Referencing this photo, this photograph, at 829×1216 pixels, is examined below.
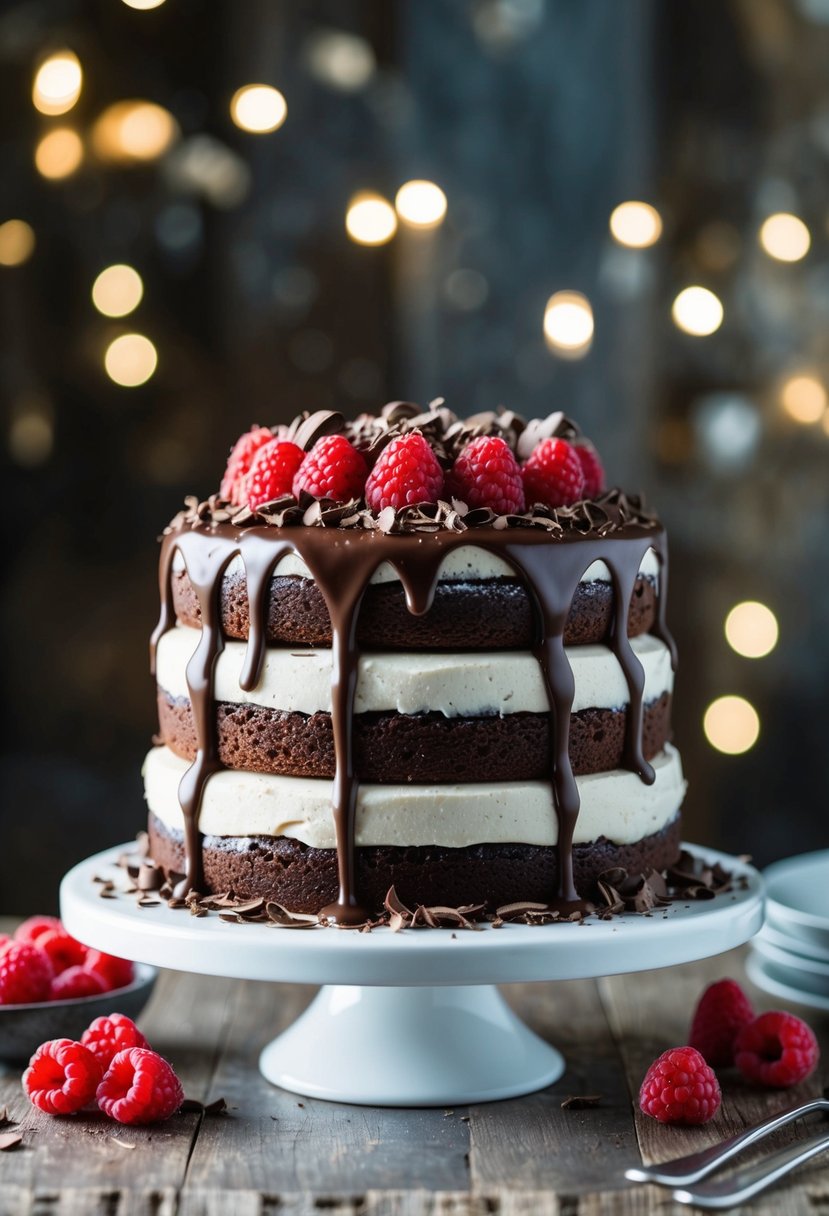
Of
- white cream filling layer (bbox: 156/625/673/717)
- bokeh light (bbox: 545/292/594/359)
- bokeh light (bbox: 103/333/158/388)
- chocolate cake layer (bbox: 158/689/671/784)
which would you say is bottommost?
chocolate cake layer (bbox: 158/689/671/784)

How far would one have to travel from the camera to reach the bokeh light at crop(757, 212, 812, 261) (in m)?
3.33

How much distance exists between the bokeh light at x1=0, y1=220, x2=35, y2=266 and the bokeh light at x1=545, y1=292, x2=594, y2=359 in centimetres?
113

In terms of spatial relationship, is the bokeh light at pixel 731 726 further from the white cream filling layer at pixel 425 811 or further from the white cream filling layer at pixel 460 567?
the white cream filling layer at pixel 460 567

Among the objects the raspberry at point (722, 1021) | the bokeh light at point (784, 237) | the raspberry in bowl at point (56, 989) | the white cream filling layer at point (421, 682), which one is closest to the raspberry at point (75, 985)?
the raspberry in bowl at point (56, 989)

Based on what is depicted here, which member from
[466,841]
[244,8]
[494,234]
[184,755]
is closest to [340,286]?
[494,234]

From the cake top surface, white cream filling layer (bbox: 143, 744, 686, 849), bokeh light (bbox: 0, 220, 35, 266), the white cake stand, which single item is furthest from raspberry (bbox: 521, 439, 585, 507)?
bokeh light (bbox: 0, 220, 35, 266)

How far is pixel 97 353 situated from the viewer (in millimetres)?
3328

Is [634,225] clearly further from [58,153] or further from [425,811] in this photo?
[425,811]

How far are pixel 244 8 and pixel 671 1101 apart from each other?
2.39 meters

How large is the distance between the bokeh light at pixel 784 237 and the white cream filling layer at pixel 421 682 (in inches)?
64.5

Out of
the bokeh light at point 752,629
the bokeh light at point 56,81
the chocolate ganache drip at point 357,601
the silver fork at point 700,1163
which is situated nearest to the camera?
the silver fork at point 700,1163

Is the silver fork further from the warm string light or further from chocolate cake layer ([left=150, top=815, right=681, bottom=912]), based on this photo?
the warm string light

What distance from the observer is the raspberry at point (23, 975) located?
7.13 feet

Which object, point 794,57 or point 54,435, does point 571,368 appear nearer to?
point 794,57
